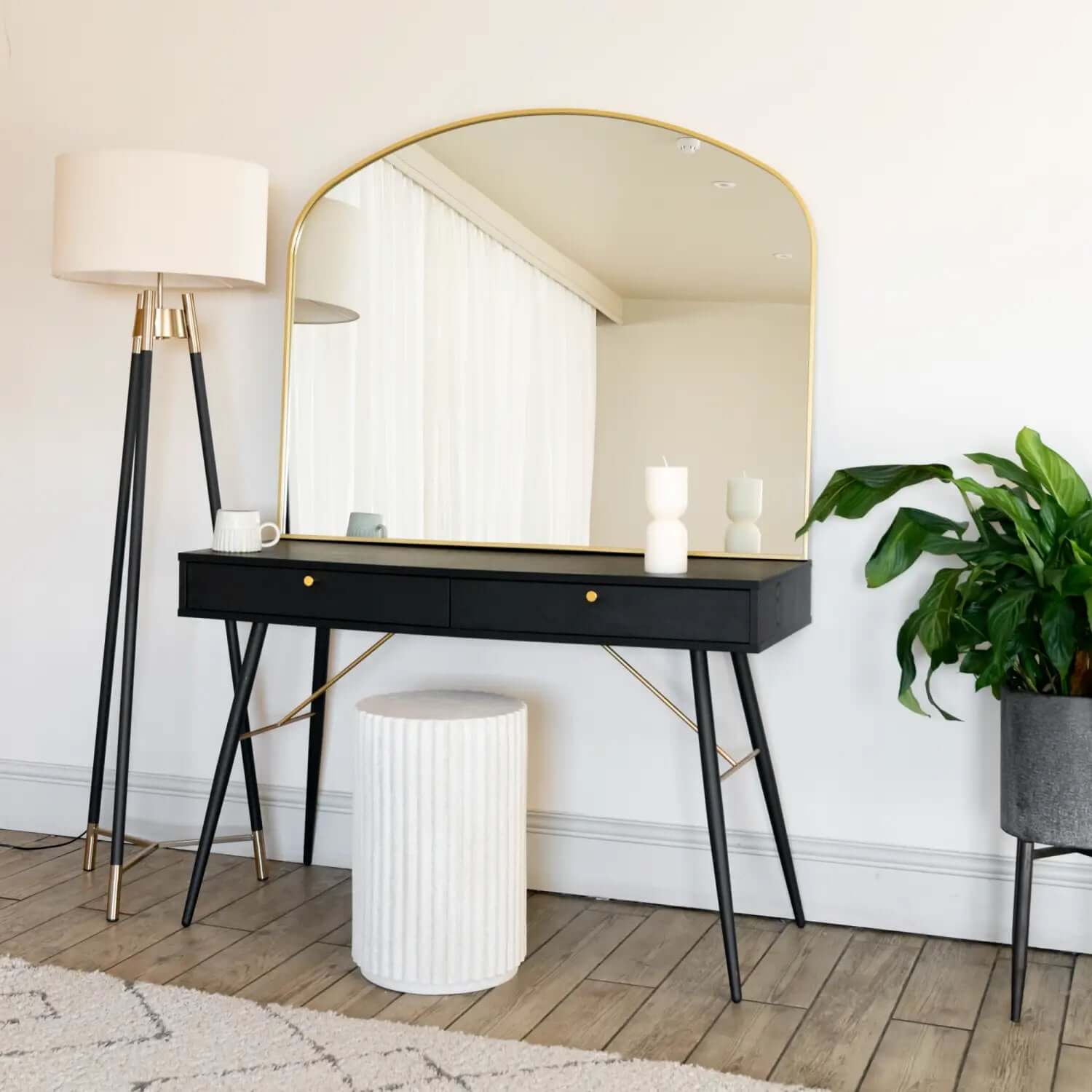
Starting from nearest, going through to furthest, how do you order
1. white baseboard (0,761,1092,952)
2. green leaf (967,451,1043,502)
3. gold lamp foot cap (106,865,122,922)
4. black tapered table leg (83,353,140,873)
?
1. green leaf (967,451,1043,502)
2. white baseboard (0,761,1092,952)
3. gold lamp foot cap (106,865,122,922)
4. black tapered table leg (83,353,140,873)

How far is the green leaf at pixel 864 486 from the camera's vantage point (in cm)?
232

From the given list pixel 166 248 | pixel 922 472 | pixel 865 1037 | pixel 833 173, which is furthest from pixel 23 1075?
pixel 833 173

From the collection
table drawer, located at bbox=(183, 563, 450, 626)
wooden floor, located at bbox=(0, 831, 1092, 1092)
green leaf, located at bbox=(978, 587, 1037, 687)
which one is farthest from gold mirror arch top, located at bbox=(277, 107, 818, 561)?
wooden floor, located at bbox=(0, 831, 1092, 1092)

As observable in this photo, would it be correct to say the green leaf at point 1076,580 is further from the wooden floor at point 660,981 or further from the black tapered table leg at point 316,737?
the black tapered table leg at point 316,737

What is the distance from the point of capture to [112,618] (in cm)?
298

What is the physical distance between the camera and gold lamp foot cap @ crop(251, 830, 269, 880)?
9.82 ft

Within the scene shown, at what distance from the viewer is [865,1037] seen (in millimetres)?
2191

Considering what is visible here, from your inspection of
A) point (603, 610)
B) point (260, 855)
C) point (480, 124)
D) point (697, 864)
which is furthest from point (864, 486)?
point (260, 855)

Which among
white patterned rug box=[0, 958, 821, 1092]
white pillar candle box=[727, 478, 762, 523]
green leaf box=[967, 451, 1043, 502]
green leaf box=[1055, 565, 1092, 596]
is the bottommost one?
white patterned rug box=[0, 958, 821, 1092]

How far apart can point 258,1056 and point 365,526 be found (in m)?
1.22

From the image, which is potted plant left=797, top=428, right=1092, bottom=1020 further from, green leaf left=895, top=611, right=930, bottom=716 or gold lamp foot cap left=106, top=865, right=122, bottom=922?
gold lamp foot cap left=106, top=865, right=122, bottom=922

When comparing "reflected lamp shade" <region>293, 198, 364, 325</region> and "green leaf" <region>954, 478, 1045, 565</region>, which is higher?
"reflected lamp shade" <region>293, 198, 364, 325</region>

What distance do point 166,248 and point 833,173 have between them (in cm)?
137

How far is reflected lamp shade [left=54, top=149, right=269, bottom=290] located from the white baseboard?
50.3 inches
